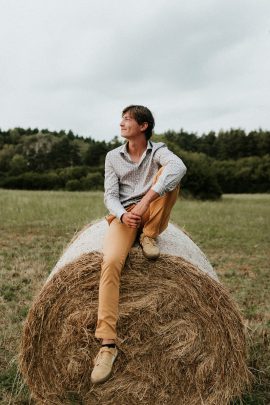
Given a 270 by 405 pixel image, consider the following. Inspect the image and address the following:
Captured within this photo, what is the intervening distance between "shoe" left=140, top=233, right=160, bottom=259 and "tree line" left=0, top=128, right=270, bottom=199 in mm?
29733

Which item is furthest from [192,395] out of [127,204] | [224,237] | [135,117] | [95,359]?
[224,237]

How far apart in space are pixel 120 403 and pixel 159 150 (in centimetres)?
207

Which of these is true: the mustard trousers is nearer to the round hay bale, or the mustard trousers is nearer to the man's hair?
the round hay bale

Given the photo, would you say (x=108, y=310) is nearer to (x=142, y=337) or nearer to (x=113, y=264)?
(x=113, y=264)

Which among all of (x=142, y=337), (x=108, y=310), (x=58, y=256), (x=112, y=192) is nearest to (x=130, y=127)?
(x=112, y=192)

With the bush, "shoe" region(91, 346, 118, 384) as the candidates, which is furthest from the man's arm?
the bush

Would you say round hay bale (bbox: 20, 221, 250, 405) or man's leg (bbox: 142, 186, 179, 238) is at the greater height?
man's leg (bbox: 142, 186, 179, 238)

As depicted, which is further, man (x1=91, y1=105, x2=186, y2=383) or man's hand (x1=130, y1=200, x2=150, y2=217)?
man's hand (x1=130, y1=200, x2=150, y2=217)

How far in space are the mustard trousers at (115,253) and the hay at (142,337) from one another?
0.15m

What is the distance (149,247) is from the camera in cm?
381

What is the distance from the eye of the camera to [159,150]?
4.27 m

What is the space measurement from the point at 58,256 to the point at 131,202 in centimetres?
454

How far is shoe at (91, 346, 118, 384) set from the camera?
359 cm

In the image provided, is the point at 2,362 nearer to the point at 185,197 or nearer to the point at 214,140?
the point at 185,197
